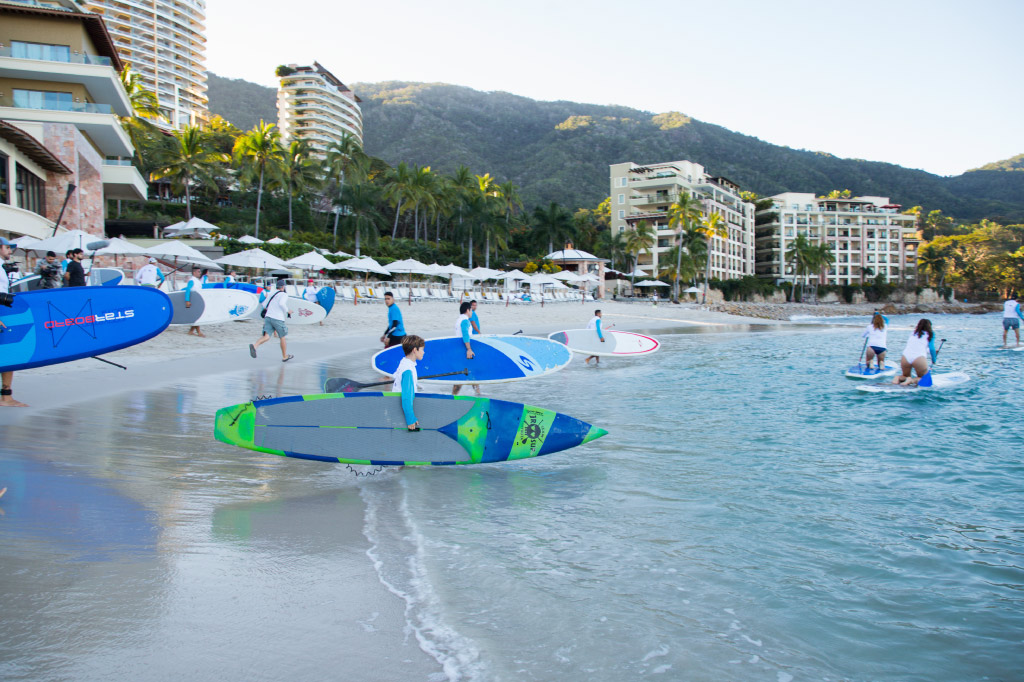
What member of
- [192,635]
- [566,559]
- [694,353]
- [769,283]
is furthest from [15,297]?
[769,283]

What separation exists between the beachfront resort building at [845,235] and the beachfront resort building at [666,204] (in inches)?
488

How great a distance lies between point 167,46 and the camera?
10319 centimetres

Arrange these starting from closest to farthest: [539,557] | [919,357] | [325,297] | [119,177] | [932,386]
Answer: [539,557]
[919,357]
[932,386]
[325,297]
[119,177]

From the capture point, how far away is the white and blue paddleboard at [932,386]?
11.9 m

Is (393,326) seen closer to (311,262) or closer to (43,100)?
(311,262)

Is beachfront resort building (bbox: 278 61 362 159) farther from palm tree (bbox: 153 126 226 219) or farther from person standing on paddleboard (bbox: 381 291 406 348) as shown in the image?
person standing on paddleboard (bbox: 381 291 406 348)

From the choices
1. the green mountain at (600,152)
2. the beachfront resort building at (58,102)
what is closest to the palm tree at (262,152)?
the beachfront resort building at (58,102)

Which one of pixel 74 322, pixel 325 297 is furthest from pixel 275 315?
pixel 325 297

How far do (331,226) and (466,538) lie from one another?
185 feet

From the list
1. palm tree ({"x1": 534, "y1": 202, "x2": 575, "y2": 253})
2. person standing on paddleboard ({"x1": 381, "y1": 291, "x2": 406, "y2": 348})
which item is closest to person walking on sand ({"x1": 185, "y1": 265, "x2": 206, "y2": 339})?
person standing on paddleboard ({"x1": 381, "y1": 291, "x2": 406, "y2": 348})

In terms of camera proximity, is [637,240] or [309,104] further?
[309,104]

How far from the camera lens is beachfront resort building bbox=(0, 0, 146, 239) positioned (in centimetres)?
2623

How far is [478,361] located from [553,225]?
57.6m

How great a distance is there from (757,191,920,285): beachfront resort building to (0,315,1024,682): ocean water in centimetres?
10261
